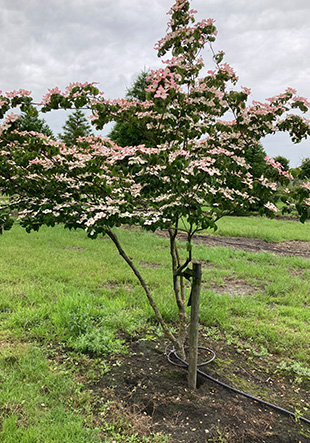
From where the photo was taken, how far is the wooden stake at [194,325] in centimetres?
263

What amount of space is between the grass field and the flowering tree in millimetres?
999

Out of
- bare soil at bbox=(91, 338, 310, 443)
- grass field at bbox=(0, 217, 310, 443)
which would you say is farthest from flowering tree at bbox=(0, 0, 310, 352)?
grass field at bbox=(0, 217, 310, 443)

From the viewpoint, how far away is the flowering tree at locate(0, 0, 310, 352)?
240cm

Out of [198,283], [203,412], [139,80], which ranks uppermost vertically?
[139,80]

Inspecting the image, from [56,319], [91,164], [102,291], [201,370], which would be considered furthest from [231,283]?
[91,164]

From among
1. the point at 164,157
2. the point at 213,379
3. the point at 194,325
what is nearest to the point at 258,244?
the point at 213,379

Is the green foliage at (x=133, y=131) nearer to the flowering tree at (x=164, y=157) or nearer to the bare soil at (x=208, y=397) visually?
the flowering tree at (x=164, y=157)

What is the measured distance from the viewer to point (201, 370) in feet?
9.73

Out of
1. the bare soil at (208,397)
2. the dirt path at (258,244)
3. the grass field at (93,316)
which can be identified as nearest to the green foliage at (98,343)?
the grass field at (93,316)

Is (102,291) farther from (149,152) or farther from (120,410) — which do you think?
Result: (149,152)

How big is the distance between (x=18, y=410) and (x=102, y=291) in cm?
246

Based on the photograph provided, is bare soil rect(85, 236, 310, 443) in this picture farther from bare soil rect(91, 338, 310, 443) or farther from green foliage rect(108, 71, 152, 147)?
green foliage rect(108, 71, 152, 147)

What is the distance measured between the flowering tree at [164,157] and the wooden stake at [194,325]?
0.57 feet

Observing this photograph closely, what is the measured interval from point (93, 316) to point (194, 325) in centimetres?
160
